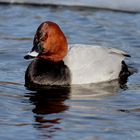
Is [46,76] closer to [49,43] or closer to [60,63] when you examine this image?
[60,63]

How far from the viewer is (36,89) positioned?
766 cm

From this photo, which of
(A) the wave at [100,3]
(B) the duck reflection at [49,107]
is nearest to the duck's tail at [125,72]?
(B) the duck reflection at [49,107]

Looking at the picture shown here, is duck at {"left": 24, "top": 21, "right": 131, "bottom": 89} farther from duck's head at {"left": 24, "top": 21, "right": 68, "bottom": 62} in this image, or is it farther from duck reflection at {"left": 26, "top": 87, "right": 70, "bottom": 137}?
duck reflection at {"left": 26, "top": 87, "right": 70, "bottom": 137}

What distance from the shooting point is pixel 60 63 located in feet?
26.2

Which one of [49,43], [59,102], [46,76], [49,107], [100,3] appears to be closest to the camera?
[49,107]

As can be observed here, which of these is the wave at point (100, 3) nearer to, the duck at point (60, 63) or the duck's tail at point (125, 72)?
the duck's tail at point (125, 72)

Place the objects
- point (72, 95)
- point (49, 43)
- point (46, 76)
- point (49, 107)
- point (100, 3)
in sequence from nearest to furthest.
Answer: point (49, 107) < point (72, 95) < point (46, 76) < point (49, 43) < point (100, 3)

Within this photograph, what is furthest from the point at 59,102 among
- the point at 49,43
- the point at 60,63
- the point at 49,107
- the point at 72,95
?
the point at 49,43

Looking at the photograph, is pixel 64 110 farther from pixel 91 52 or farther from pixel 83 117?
pixel 91 52

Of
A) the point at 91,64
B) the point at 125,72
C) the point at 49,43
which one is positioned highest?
the point at 49,43

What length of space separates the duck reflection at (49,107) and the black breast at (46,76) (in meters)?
0.15

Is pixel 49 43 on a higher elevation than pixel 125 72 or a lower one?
higher

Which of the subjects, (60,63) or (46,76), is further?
(60,63)

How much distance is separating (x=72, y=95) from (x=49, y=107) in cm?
62
